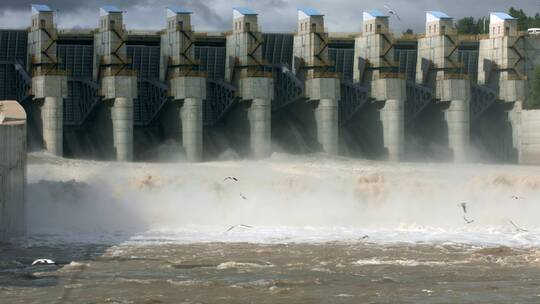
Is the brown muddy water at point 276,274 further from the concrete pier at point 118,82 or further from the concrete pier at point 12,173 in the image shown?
the concrete pier at point 118,82

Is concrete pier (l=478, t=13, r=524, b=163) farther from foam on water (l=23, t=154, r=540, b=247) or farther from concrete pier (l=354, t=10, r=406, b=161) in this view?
foam on water (l=23, t=154, r=540, b=247)

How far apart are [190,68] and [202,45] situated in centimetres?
604

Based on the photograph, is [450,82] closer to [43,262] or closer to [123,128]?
[123,128]

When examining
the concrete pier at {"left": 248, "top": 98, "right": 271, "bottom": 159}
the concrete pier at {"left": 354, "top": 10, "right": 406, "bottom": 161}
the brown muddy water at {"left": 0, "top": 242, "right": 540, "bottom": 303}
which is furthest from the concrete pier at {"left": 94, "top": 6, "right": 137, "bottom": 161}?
the brown muddy water at {"left": 0, "top": 242, "right": 540, "bottom": 303}

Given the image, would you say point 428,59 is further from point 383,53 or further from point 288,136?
point 288,136

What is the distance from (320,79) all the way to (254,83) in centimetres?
447

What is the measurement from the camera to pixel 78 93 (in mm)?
72938

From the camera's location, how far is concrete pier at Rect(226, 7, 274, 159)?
7363 centimetres

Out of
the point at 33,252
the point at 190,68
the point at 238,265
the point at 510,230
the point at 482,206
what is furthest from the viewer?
the point at 190,68

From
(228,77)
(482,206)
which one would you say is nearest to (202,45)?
(228,77)

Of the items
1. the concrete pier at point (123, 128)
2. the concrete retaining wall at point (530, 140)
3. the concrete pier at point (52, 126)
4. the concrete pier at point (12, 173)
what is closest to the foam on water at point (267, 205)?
the concrete pier at point (12, 173)

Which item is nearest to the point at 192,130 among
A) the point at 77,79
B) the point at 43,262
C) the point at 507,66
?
the point at 77,79

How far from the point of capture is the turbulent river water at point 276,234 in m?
33.0

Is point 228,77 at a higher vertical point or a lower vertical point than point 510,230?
higher
